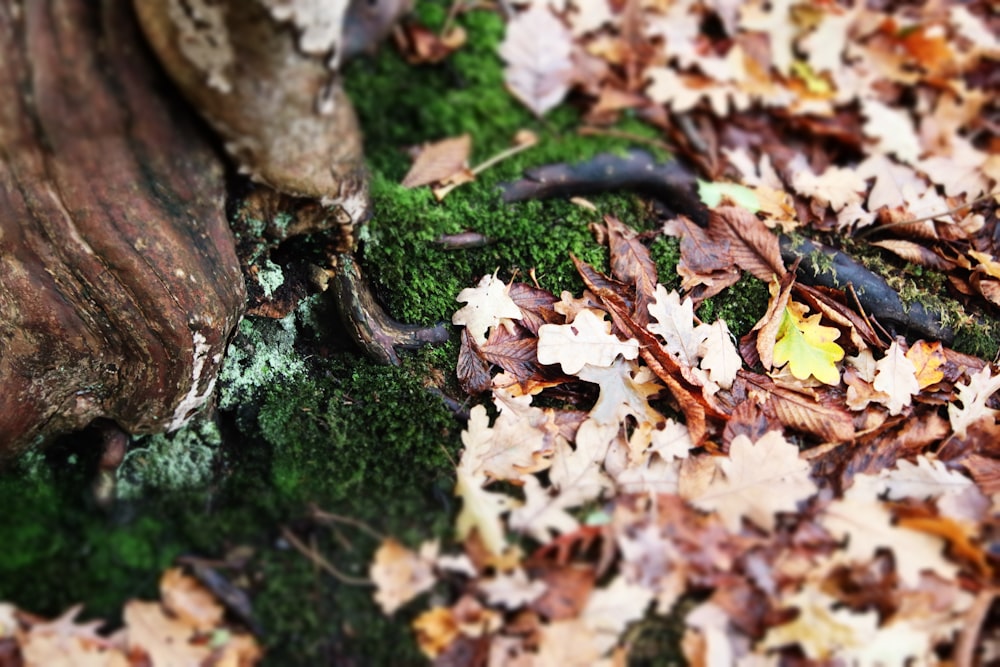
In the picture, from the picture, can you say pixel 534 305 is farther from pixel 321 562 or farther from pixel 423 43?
pixel 423 43

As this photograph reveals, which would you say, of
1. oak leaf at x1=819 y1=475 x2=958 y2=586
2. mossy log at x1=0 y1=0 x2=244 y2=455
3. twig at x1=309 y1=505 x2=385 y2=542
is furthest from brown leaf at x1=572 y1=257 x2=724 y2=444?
mossy log at x1=0 y1=0 x2=244 y2=455

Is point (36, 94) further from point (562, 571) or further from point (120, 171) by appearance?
point (562, 571)

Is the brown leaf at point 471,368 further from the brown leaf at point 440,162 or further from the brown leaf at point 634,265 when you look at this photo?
the brown leaf at point 440,162

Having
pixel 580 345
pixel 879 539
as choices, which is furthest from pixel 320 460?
pixel 879 539

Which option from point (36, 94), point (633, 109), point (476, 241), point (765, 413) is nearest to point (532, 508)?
point (765, 413)

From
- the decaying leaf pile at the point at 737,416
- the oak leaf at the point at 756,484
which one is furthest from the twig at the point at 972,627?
the oak leaf at the point at 756,484

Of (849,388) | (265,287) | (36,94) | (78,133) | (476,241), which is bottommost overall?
(849,388)
